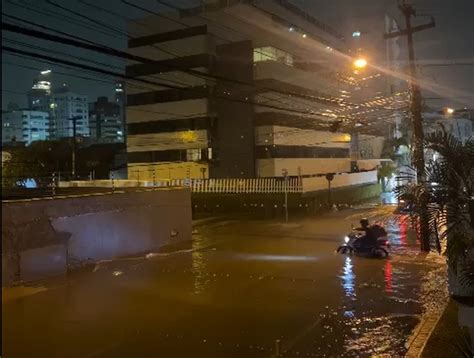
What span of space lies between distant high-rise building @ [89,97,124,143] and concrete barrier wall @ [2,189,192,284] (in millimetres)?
103598

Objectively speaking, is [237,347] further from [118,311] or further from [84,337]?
[118,311]

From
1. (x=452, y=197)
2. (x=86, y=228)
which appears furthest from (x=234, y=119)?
(x=452, y=197)

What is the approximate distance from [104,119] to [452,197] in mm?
127018

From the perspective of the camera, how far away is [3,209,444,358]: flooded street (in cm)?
778

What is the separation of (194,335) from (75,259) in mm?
7256

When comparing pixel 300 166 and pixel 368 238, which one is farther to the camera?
pixel 300 166

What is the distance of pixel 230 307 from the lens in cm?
1003

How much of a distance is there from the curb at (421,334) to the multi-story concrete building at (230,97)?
3148cm

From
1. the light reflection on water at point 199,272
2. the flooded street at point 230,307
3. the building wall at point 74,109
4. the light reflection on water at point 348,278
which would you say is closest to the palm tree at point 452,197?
the flooded street at point 230,307

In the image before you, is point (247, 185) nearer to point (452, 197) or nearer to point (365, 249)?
point (365, 249)

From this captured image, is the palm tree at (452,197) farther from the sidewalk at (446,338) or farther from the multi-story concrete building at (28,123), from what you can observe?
the multi-story concrete building at (28,123)

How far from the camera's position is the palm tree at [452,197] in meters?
8.38

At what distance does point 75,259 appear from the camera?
14.5 metres

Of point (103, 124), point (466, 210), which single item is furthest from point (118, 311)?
point (103, 124)
